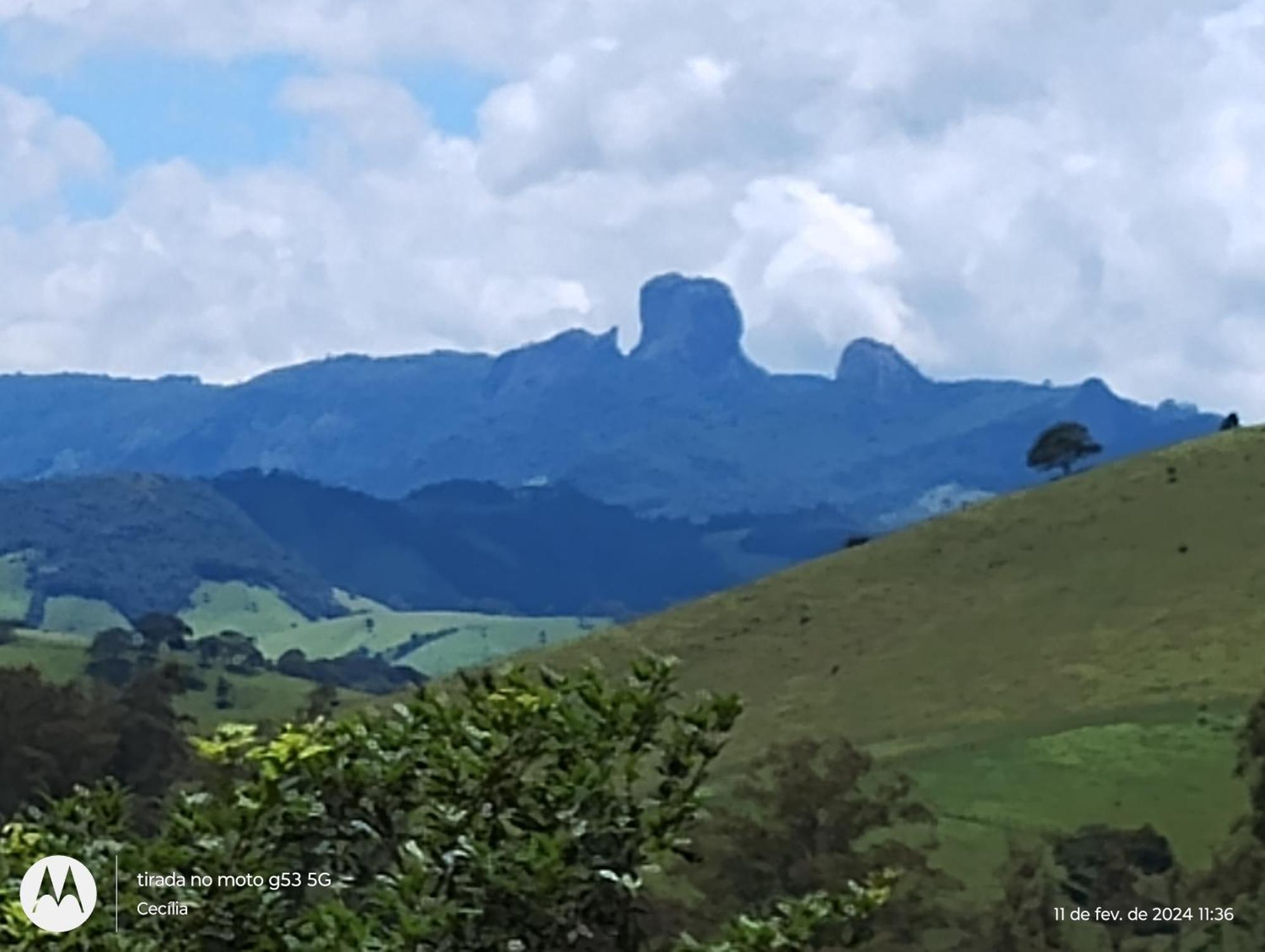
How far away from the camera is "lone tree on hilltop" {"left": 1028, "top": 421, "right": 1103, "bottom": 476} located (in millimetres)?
129375

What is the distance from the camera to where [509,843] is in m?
9.20

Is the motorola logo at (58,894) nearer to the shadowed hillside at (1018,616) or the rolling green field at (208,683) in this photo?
the shadowed hillside at (1018,616)

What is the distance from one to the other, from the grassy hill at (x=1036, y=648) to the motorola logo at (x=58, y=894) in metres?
45.6

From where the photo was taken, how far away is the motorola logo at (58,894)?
9.38 metres

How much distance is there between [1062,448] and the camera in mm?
129125

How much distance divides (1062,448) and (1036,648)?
44.8 meters

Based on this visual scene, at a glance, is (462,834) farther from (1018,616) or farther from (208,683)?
(208,683)

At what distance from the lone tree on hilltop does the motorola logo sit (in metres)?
122

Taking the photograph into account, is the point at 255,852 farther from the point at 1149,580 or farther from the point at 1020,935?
the point at 1149,580

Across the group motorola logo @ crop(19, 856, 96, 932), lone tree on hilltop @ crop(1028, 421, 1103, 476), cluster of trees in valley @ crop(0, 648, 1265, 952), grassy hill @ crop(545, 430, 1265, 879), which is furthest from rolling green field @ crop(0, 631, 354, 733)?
motorola logo @ crop(19, 856, 96, 932)

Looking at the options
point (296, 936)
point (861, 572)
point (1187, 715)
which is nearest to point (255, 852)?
point (296, 936)

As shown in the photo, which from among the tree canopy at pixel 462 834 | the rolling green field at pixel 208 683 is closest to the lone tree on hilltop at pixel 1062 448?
the rolling green field at pixel 208 683

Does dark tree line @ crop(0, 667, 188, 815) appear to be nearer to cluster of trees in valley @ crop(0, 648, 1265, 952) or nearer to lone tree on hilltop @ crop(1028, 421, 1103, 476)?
cluster of trees in valley @ crop(0, 648, 1265, 952)

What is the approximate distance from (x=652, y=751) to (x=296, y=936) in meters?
1.84
